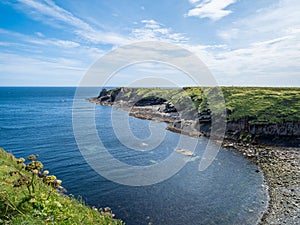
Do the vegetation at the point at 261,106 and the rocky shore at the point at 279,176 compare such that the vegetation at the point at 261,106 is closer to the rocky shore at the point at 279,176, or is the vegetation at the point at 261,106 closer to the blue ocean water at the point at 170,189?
the rocky shore at the point at 279,176

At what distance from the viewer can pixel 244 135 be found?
5716 centimetres

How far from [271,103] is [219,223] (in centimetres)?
5453

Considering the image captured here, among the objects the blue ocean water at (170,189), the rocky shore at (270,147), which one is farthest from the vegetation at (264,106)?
the blue ocean water at (170,189)

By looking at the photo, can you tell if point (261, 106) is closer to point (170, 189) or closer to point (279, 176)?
point (279, 176)

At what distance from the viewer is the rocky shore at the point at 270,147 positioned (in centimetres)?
2542

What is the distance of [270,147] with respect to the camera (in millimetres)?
49719

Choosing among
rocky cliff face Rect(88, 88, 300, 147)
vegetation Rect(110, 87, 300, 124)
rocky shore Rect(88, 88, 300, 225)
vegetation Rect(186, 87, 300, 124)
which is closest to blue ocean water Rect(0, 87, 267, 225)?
rocky shore Rect(88, 88, 300, 225)

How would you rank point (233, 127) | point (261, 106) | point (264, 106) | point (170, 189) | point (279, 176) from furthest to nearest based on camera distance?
1. point (261, 106)
2. point (264, 106)
3. point (233, 127)
4. point (279, 176)
5. point (170, 189)

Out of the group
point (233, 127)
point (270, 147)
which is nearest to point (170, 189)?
point (270, 147)

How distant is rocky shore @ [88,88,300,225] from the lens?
25.4 m

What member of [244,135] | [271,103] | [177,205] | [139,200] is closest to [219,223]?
[177,205]

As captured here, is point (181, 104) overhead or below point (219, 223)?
overhead

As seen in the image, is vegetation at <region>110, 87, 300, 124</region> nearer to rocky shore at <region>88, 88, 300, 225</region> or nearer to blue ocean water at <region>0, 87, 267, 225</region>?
rocky shore at <region>88, 88, 300, 225</region>

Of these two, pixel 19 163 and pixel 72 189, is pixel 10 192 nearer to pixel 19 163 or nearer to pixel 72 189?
pixel 19 163
